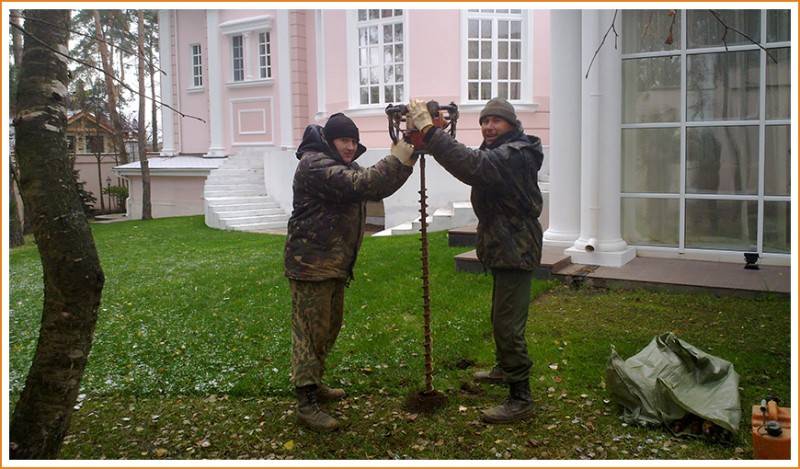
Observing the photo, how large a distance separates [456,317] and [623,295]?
192 cm

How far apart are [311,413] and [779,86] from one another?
640 cm

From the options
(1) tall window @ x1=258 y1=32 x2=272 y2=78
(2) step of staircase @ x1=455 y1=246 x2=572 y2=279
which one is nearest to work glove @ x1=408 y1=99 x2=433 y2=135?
(2) step of staircase @ x1=455 y1=246 x2=572 y2=279

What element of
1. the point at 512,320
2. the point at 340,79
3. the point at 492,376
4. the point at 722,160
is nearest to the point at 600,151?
the point at 722,160

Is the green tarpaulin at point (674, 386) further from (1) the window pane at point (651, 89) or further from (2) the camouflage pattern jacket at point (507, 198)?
(1) the window pane at point (651, 89)

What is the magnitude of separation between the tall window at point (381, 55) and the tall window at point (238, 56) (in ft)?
20.4

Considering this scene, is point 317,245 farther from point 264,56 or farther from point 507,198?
point 264,56

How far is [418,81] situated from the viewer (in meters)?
14.8

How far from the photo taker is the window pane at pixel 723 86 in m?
7.78

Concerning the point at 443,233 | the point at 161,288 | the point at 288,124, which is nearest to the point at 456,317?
the point at 161,288

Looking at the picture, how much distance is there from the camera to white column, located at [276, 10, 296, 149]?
62.2 ft

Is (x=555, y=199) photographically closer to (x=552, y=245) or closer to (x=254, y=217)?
(x=552, y=245)

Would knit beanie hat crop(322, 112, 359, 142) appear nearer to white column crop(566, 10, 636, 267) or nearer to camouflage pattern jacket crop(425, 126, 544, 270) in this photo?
camouflage pattern jacket crop(425, 126, 544, 270)

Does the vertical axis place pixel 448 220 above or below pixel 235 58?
below

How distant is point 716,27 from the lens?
789 cm
